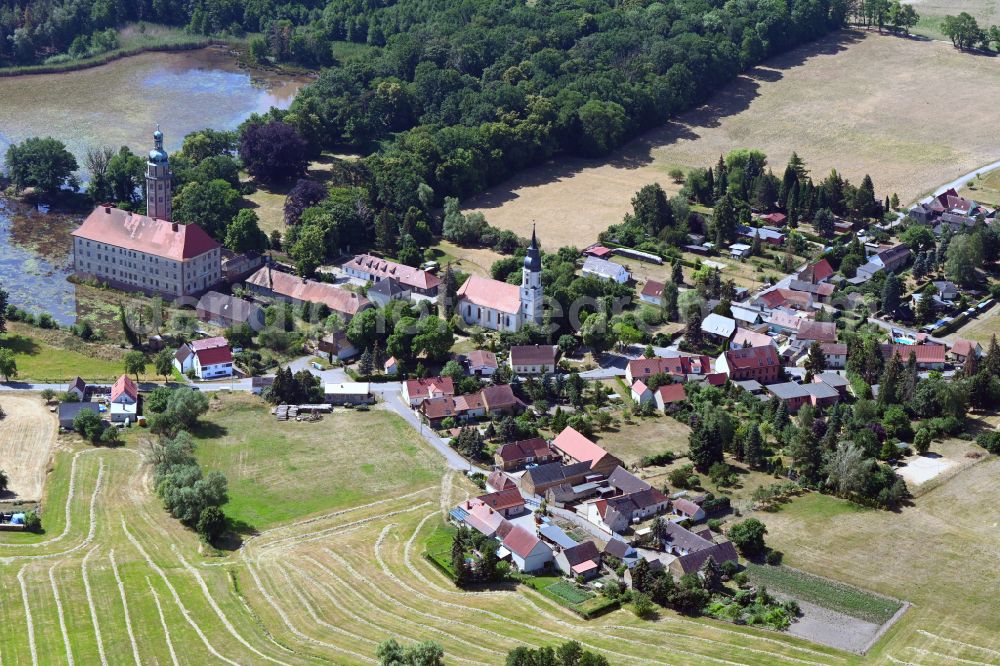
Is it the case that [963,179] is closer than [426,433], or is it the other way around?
[426,433]

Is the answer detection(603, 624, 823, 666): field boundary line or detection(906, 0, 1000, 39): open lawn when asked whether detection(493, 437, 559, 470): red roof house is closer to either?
detection(603, 624, 823, 666): field boundary line

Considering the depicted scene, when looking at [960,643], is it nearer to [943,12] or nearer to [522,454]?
[522,454]

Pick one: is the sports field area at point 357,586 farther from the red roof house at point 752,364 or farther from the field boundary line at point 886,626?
the red roof house at point 752,364

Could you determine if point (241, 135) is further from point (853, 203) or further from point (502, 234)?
point (853, 203)

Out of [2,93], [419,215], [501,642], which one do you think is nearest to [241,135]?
[419,215]

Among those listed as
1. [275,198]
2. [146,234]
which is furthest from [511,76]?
[146,234]

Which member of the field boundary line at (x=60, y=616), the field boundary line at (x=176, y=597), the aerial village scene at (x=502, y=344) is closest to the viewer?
the field boundary line at (x=60, y=616)

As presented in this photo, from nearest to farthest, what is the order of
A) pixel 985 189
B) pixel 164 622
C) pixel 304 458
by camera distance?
pixel 164 622, pixel 304 458, pixel 985 189

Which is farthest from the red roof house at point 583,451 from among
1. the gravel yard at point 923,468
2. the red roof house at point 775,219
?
A: the red roof house at point 775,219
